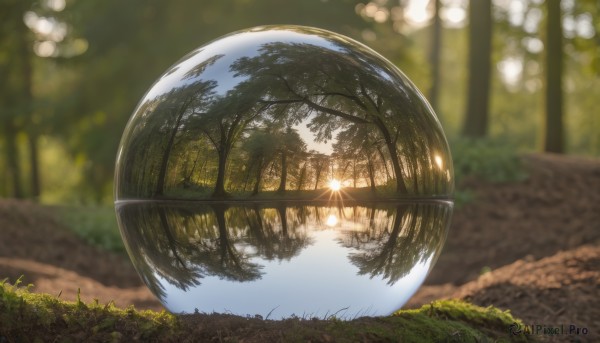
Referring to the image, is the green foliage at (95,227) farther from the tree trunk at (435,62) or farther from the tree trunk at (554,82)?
the tree trunk at (435,62)

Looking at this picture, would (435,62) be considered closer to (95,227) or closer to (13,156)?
(13,156)

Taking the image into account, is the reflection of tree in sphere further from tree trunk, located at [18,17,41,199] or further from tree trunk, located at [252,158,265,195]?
tree trunk, located at [18,17,41,199]

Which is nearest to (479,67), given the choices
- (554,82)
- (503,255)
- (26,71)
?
(554,82)

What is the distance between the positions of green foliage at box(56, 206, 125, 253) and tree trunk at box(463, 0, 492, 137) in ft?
32.5

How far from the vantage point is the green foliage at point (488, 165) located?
13.8 meters

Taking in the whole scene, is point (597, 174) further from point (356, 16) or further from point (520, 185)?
point (356, 16)

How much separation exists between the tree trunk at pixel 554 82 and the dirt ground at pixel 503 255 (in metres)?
2.06

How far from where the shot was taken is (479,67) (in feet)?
57.5

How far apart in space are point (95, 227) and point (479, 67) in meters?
10.9

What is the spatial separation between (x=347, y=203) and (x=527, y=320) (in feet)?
9.47

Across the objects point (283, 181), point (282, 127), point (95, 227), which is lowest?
point (95, 227)

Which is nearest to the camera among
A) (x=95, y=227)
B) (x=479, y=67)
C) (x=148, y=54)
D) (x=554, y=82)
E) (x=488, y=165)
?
(x=95, y=227)

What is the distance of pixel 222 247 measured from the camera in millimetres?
4078

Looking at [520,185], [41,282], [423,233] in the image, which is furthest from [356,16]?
[423,233]
